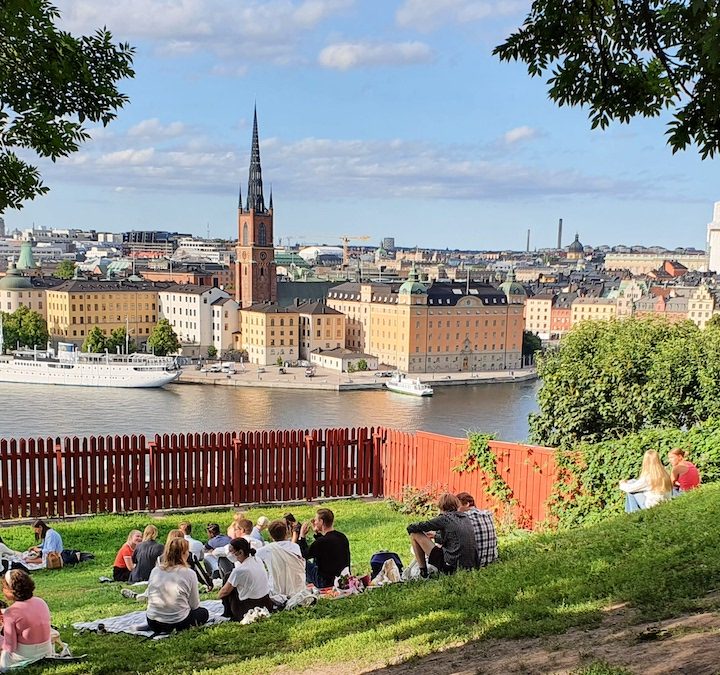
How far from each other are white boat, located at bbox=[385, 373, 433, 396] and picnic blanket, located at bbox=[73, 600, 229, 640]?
54.3m

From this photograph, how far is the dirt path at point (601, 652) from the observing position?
12.8 ft

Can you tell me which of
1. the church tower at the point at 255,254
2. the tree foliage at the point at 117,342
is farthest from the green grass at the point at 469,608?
the church tower at the point at 255,254

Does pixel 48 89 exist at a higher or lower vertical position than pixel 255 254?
higher

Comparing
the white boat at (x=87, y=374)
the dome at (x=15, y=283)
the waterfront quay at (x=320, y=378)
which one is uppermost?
the dome at (x=15, y=283)

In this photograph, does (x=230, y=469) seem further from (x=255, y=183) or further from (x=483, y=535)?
(x=255, y=183)

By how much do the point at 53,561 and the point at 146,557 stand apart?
5.78ft

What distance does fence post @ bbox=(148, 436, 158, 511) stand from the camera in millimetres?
11773

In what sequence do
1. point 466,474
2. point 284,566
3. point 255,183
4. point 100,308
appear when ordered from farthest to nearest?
1. point 255,183
2. point 100,308
3. point 466,474
4. point 284,566

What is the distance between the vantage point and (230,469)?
1216 centimetres

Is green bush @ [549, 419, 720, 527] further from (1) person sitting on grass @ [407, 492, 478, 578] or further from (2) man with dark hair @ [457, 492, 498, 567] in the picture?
(1) person sitting on grass @ [407, 492, 478, 578]

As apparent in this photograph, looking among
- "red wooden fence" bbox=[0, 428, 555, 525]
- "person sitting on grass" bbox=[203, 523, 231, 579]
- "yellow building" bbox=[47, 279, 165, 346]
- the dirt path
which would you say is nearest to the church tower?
"yellow building" bbox=[47, 279, 165, 346]

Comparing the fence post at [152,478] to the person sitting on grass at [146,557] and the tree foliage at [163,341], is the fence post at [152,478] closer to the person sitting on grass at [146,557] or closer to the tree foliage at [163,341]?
the person sitting on grass at [146,557]

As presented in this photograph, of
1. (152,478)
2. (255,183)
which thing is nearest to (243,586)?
(152,478)

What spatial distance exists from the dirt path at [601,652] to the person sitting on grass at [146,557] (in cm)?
321
